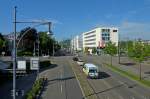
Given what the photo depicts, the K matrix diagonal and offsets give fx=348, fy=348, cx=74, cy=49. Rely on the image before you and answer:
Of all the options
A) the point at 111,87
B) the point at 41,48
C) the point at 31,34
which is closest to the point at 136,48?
the point at 111,87

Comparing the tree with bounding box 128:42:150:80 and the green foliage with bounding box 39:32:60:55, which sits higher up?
the green foliage with bounding box 39:32:60:55

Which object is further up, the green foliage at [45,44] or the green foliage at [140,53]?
the green foliage at [45,44]

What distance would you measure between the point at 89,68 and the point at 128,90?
1586 cm

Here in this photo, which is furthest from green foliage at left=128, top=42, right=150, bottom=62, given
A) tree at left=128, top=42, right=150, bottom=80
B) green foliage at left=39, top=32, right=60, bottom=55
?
green foliage at left=39, top=32, right=60, bottom=55

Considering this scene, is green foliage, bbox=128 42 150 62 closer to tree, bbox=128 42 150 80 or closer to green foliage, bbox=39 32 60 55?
tree, bbox=128 42 150 80

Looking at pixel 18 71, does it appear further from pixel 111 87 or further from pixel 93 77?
pixel 93 77

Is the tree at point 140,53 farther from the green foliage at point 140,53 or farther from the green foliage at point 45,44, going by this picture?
the green foliage at point 45,44

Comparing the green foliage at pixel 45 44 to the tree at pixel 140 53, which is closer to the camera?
the tree at pixel 140 53

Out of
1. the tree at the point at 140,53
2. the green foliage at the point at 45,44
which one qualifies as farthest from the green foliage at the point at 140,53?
the green foliage at the point at 45,44

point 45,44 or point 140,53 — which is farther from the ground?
point 45,44

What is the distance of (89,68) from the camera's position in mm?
59625

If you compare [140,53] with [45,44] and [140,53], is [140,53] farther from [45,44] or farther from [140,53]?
[45,44]

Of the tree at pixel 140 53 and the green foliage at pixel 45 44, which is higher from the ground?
the green foliage at pixel 45 44

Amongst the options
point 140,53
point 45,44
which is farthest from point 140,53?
point 45,44
